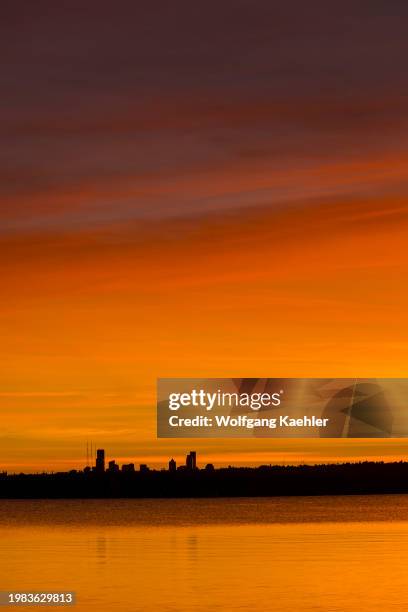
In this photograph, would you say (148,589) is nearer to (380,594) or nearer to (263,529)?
(380,594)

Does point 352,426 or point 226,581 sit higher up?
point 352,426

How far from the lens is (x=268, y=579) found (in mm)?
63312

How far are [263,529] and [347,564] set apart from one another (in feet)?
183

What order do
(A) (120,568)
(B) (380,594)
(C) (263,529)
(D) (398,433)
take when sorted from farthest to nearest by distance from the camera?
(C) (263,529) < (D) (398,433) < (A) (120,568) < (B) (380,594)

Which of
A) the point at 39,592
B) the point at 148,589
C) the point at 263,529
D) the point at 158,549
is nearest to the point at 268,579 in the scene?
the point at 148,589

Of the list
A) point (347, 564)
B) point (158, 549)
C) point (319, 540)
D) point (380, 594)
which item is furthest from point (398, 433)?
point (380, 594)

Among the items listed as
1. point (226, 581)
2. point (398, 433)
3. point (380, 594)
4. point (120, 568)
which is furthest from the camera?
point (398, 433)

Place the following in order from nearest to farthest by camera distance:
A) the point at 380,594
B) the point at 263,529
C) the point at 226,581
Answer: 1. the point at 380,594
2. the point at 226,581
3. the point at 263,529

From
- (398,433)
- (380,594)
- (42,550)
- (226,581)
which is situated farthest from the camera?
(398,433)

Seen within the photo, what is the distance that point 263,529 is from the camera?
127 metres

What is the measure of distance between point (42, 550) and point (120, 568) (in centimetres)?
2011

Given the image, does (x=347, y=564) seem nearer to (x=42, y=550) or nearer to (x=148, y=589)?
(x=148, y=589)

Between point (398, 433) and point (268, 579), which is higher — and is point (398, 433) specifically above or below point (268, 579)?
above

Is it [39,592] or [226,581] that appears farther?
[226,581]
